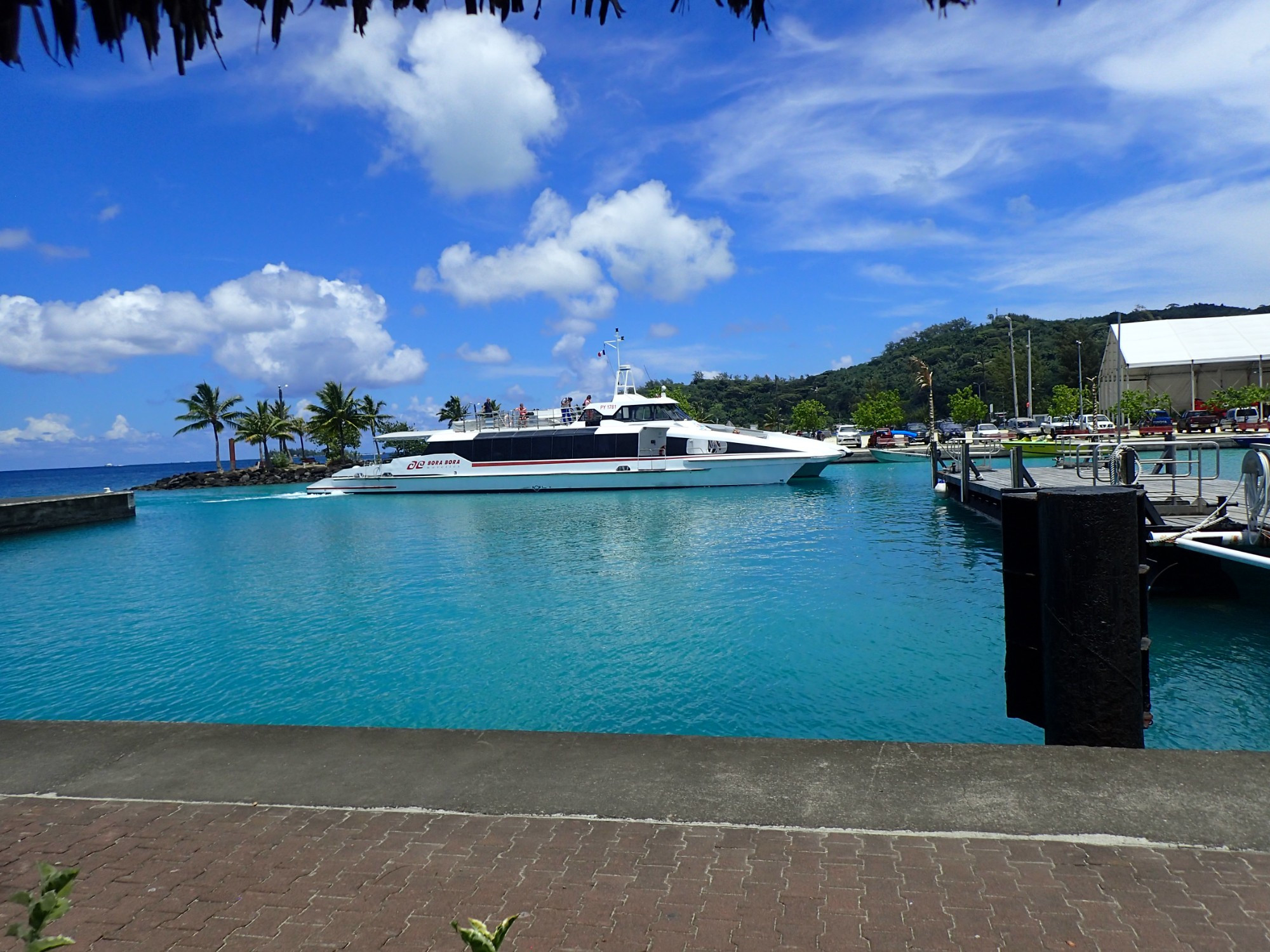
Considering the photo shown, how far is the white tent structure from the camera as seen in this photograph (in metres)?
54.6

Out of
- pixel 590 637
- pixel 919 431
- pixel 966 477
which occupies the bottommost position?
pixel 590 637

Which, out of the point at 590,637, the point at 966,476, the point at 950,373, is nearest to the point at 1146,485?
the point at 966,476

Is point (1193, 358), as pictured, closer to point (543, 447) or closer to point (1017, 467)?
point (543, 447)

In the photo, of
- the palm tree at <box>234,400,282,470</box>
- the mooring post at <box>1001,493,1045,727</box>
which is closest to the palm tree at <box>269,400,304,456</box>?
the palm tree at <box>234,400,282,470</box>

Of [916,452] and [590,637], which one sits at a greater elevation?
[916,452]

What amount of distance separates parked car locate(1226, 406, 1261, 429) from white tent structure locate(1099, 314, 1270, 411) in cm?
648

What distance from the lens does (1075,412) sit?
5594cm

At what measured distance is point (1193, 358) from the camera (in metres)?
54.9

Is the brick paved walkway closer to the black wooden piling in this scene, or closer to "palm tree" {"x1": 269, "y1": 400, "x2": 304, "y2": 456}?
the black wooden piling

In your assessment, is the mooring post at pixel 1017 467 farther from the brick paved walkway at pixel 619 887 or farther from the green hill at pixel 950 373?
the green hill at pixel 950 373

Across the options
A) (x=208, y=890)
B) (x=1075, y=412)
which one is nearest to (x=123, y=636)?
(x=208, y=890)

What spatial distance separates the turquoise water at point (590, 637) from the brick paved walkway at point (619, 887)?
4.29 metres

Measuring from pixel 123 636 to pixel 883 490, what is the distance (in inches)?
1035

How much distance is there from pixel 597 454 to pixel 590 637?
1044 inches
